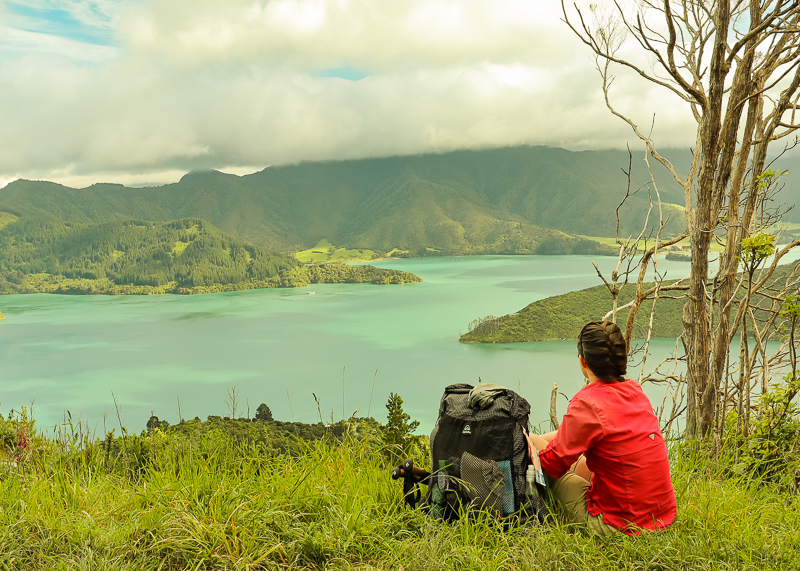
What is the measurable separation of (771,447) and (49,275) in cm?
19599

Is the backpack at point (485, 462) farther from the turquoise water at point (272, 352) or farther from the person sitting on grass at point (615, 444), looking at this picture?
the turquoise water at point (272, 352)

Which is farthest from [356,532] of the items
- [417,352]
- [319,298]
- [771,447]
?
[319,298]

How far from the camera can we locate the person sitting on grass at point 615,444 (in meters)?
1.96

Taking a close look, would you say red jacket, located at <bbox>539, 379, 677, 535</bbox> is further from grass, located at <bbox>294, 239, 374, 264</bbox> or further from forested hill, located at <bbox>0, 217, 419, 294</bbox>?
grass, located at <bbox>294, 239, 374, 264</bbox>

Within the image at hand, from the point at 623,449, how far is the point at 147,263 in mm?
172988

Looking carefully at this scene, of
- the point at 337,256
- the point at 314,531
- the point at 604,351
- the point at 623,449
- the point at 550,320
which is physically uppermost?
the point at 337,256

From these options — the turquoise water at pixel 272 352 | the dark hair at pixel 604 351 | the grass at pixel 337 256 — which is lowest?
the turquoise water at pixel 272 352

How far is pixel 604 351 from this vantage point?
6.53 feet

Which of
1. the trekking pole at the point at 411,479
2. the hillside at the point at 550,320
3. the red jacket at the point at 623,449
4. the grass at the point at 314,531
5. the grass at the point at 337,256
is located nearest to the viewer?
the grass at the point at 314,531

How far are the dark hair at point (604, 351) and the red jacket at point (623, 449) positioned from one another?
5 cm

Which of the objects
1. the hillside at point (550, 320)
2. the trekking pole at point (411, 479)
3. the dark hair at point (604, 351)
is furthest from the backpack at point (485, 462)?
the hillside at point (550, 320)

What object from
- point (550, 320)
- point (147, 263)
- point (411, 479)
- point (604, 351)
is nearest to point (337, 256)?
point (147, 263)

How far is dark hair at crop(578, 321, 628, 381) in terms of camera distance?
1.98m

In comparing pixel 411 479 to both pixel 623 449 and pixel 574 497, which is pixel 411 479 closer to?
pixel 574 497
